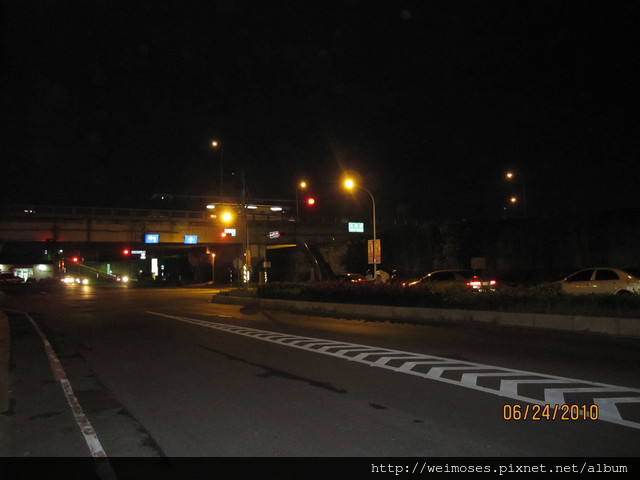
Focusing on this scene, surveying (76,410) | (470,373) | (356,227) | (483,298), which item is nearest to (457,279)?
(483,298)

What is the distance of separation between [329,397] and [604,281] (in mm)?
16025

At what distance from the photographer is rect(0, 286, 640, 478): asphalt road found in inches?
222

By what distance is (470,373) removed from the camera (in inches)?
359

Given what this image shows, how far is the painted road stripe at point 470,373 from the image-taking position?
7.09 metres

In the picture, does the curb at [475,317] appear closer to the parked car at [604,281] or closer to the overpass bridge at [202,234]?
the parked car at [604,281]

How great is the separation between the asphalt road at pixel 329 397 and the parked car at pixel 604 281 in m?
6.39

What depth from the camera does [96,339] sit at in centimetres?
1543

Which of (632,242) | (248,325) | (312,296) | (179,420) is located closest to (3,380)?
(179,420)
